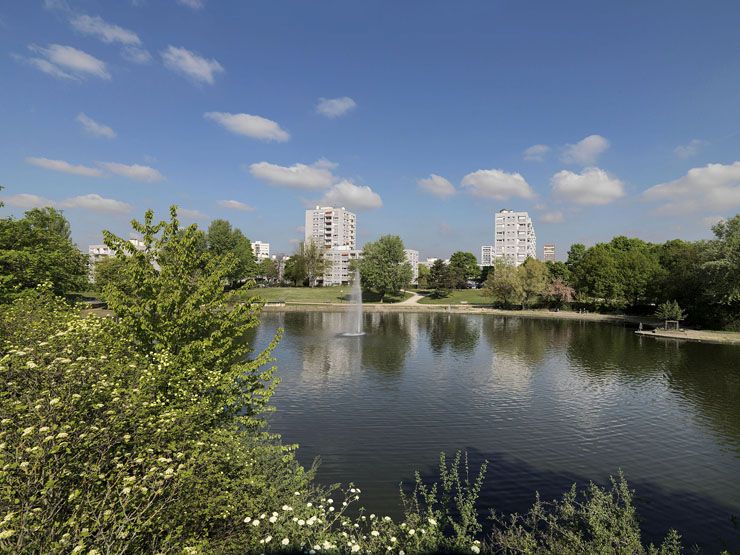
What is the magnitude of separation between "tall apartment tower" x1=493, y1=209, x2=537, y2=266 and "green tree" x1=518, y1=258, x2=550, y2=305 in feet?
342

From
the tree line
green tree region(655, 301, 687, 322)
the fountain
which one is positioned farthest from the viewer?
green tree region(655, 301, 687, 322)

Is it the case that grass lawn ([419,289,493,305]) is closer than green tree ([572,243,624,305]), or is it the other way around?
green tree ([572,243,624,305])

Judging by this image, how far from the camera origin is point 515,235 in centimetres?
19400

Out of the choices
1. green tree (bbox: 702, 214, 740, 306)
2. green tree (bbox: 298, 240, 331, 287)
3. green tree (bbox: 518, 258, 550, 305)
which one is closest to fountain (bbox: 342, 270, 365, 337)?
green tree (bbox: 298, 240, 331, 287)

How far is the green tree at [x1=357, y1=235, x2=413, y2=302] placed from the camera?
10344 cm

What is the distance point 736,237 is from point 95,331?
71059 mm

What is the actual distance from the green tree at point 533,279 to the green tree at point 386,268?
28.7 metres

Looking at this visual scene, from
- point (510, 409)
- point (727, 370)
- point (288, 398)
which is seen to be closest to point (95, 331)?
point (288, 398)

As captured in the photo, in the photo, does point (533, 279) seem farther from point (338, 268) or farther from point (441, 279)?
point (338, 268)

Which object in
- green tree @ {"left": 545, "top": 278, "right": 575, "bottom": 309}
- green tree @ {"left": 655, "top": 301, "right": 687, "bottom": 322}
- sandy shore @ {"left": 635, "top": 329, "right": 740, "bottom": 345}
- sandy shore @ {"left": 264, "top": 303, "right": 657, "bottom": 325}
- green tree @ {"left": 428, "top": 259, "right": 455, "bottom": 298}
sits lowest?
sandy shore @ {"left": 635, "top": 329, "right": 740, "bottom": 345}

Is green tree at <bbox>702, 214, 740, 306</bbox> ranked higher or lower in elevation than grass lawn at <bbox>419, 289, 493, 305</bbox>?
higher

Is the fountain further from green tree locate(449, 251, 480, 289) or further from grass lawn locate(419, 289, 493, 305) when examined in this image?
green tree locate(449, 251, 480, 289)

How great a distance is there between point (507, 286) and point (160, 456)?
88691 mm

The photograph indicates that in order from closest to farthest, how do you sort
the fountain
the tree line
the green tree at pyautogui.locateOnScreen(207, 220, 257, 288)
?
1. the tree line
2. the fountain
3. the green tree at pyautogui.locateOnScreen(207, 220, 257, 288)
